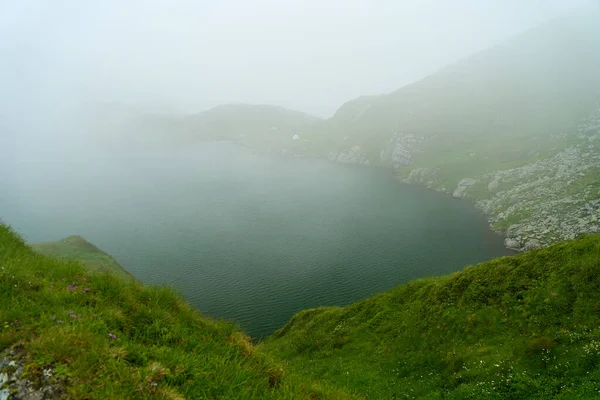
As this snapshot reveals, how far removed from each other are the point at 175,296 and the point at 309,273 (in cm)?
6797

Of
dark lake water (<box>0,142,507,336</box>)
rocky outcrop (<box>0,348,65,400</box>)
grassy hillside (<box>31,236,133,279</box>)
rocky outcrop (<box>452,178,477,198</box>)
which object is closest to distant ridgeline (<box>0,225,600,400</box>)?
rocky outcrop (<box>0,348,65,400</box>)

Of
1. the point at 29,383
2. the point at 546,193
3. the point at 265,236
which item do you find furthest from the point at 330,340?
the point at 546,193

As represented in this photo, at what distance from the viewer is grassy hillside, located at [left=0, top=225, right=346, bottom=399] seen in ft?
22.9

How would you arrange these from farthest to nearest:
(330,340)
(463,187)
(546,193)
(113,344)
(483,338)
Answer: (463,187) → (546,193) → (330,340) → (483,338) → (113,344)

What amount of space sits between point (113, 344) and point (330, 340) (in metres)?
31.2

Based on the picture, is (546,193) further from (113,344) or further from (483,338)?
(113,344)

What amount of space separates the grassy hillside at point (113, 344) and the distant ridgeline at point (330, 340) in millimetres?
36

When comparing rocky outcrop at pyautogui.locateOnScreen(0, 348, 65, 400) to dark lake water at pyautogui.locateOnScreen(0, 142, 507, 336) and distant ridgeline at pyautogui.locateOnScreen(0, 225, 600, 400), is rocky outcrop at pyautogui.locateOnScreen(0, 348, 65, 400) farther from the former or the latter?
dark lake water at pyautogui.locateOnScreen(0, 142, 507, 336)

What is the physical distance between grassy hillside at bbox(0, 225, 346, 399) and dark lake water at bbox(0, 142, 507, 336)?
27.1 m

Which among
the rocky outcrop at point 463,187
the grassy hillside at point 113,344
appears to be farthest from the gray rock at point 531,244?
the grassy hillside at point 113,344

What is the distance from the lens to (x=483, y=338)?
77.9ft

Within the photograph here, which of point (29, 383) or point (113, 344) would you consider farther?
point (113, 344)

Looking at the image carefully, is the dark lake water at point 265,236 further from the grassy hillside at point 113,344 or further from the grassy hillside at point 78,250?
the grassy hillside at point 113,344

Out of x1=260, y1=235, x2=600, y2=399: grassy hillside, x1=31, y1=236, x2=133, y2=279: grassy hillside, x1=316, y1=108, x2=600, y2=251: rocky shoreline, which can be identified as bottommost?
x1=316, y1=108, x2=600, y2=251: rocky shoreline
